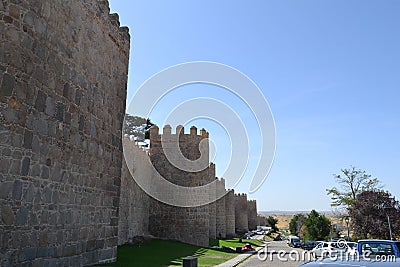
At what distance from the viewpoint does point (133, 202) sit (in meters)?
20.5

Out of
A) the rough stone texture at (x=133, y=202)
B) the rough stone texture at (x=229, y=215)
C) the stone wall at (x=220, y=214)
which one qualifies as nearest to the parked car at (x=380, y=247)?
the rough stone texture at (x=133, y=202)

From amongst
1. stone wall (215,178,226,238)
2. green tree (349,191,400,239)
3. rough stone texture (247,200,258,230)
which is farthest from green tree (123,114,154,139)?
rough stone texture (247,200,258,230)

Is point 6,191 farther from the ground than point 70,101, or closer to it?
closer to it

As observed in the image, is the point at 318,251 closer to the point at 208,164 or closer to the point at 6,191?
the point at 208,164

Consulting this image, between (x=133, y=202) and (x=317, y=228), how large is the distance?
28.0 metres

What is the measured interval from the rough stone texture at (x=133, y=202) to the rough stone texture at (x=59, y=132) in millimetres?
7466

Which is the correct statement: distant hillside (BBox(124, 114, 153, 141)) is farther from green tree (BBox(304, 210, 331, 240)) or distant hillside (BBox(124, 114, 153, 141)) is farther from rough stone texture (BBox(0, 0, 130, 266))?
rough stone texture (BBox(0, 0, 130, 266))

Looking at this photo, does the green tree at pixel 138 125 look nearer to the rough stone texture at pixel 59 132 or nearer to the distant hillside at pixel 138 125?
the distant hillside at pixel 138 125

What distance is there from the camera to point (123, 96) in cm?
1175

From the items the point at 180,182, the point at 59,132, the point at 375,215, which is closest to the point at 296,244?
the point at 375,215

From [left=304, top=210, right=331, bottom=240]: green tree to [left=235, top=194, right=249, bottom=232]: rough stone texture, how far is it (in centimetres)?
1508

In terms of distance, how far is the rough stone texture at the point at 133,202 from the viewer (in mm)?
18250

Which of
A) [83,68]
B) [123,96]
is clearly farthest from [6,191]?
[123,96]

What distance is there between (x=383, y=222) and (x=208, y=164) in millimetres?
15886
